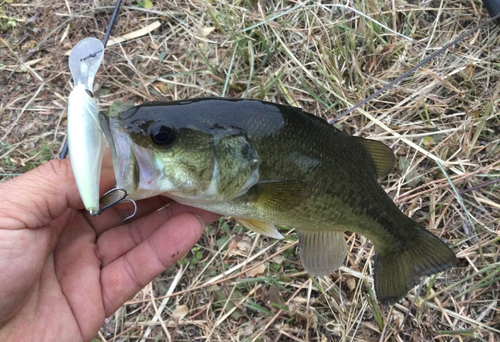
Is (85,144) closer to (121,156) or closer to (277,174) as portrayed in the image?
(121,156)

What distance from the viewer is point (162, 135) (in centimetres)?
145

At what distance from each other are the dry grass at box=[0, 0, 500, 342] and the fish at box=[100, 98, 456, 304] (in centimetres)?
35

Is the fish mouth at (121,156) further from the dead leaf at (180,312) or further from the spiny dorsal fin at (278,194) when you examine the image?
the dead leaf at (180,312)

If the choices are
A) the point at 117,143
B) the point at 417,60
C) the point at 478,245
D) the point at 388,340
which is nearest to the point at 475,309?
the point at 478,245

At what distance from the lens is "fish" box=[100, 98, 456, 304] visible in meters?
1.46

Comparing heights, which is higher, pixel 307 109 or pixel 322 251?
pixel 307 109

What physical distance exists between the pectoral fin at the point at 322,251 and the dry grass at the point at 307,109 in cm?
28

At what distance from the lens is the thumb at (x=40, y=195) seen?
1544 millimetres

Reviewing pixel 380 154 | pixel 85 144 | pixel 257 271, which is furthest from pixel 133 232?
pixel 380 154

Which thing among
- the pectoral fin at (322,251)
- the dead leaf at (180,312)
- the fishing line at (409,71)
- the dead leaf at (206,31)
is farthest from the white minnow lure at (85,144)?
the dead leaf at (206,31)

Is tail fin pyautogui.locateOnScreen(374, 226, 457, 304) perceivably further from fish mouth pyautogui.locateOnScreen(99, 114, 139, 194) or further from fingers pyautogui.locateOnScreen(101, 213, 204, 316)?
fish mouth pyautogui.locateOnScreen(99, 114, 139, 194)

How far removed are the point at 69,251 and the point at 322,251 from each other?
4.22 ft

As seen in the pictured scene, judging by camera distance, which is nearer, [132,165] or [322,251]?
[132,165]

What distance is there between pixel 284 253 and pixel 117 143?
147 cm
